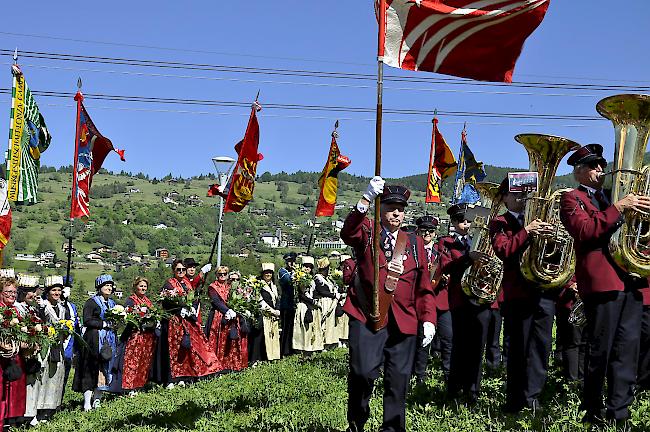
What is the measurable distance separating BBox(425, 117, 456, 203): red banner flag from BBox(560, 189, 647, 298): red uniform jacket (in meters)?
12.4

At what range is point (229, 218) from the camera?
506ft

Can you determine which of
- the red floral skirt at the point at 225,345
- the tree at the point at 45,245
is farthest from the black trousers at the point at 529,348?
the tree at the point at 45,245

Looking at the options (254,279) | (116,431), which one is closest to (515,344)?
(116,431)

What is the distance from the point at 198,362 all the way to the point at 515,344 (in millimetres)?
7346

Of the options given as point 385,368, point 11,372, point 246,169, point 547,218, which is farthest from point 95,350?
point 547,218

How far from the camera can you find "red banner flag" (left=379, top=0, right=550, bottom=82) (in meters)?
6.32

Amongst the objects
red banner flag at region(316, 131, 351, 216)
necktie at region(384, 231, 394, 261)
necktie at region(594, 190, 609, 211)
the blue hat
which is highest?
red banner flag at region(316, 131, 351, 216)

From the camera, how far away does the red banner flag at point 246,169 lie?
1496 centimetres

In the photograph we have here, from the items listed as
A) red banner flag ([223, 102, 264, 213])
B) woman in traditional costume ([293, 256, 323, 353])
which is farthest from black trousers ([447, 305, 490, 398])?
woman in traditional costume ([293, 256, 323, 353])

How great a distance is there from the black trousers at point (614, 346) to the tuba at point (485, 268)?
62.4 inches

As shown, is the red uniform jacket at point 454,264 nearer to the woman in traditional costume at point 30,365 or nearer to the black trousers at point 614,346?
the black trousers at point 614,346

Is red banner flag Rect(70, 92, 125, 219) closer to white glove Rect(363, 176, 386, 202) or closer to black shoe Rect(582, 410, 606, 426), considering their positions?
white glove Rect(363, 176, 386, 202)

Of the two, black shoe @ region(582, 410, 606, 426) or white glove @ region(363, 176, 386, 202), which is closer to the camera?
white glove @ region(363, 176, 386, 202)

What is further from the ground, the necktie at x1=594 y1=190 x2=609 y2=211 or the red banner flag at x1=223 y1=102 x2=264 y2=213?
the red banner flag at x1=223 y1=102 x2=264 y2=213
